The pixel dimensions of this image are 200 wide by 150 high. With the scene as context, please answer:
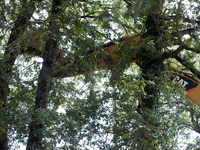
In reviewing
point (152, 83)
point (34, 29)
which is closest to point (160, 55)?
point (152, 83)

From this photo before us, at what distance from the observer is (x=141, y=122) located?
14.8 feet

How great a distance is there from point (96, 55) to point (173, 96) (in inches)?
81.0

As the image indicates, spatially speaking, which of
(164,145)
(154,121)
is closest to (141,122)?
(154,121)

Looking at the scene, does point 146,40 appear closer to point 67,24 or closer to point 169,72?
point 169,72

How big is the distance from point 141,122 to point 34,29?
3.00 metres

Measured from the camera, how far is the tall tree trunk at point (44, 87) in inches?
165

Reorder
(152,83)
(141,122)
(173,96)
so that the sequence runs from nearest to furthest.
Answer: (141,122) < (152,83) < (173,96)

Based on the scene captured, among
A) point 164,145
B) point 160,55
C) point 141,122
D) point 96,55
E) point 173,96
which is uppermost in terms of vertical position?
point 160,55

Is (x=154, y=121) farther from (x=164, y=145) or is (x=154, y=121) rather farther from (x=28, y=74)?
(x=28, y=74)

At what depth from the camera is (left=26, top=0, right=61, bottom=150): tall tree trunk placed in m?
4.19

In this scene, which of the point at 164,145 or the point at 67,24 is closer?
the point at 164,145

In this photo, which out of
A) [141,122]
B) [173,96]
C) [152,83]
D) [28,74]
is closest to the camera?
[141,122]

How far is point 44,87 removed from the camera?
4766 mm

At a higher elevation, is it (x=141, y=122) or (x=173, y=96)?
(x=173, y=96)
